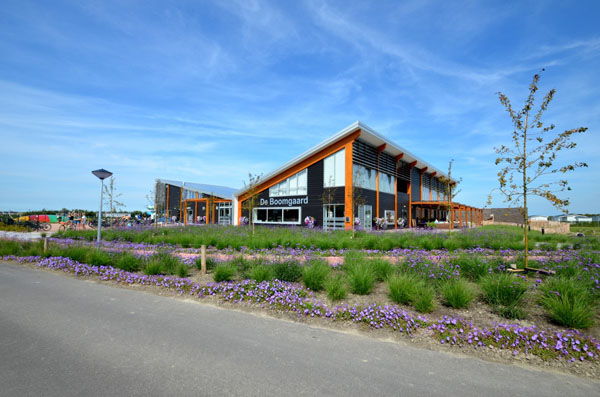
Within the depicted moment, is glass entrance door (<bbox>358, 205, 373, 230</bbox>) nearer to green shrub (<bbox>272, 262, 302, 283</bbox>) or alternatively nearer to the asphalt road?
green shrub (<bbox>272, 262, 302, 283</bbox>)

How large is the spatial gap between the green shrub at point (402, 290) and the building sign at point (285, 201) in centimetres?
2035

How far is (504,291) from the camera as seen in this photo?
5.27m

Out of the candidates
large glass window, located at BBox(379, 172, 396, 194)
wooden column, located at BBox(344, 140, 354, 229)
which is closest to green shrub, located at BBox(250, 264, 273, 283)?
wooden column, located at BBox(344, 140, 354, 229)

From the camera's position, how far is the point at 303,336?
176 inches

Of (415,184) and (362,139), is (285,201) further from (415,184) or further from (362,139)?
(415,184)

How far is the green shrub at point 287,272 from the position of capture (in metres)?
7.06

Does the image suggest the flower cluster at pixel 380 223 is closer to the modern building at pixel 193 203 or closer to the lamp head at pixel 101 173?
the modern building at pixel 193 203

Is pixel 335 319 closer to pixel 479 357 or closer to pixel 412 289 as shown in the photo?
pixel 412 289

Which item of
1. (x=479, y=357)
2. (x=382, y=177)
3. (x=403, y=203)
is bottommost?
(x=479, y=357)

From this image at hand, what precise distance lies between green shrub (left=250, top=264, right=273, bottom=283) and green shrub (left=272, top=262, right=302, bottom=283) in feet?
0.56

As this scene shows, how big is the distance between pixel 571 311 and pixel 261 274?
5375 mm

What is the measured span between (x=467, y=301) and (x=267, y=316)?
343 cm

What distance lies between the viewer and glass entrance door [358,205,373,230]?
24.2m

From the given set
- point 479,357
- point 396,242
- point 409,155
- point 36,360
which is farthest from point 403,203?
point 36,360
